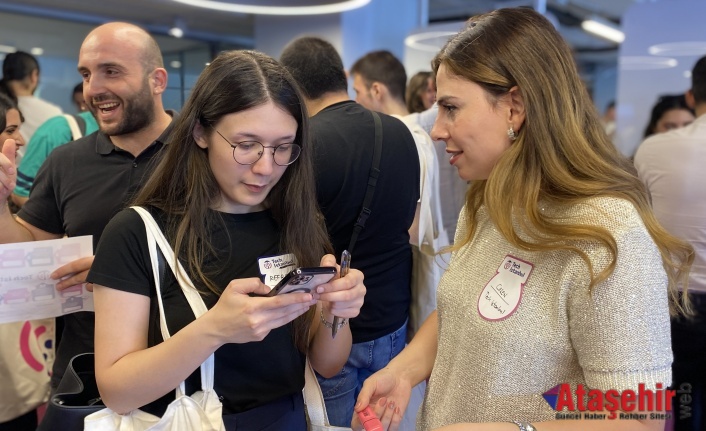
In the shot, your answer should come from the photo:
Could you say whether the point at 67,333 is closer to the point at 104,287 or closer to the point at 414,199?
the point at 104,287

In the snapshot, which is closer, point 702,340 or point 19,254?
point 19,254

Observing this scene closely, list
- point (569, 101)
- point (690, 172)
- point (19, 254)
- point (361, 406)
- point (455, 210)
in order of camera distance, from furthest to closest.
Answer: point (455, 210)
point (690, 172)
point (19, 254)
point (361, 406)
point (569, 101)

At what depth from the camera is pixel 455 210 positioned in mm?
3605

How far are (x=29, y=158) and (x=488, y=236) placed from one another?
7.73 feet

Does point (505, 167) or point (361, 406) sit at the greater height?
point (505, 167)

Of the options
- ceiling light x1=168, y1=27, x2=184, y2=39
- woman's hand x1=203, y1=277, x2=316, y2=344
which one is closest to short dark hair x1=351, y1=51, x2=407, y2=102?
woman's hand x1=203, y1=277, x2=316, y2=344

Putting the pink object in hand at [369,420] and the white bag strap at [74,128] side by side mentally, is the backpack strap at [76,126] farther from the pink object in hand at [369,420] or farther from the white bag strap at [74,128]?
the pink object in hand at [369,420]

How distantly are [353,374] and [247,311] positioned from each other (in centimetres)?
130

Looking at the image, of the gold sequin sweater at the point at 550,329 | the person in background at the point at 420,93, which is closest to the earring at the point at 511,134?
the gold sequin sweater at the point at 550,329

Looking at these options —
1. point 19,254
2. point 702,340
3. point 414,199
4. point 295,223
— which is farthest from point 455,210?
point 19,254

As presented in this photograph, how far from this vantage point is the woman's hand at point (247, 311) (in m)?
1.12

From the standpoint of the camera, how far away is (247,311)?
112cm

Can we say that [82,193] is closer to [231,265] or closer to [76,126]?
[231,265]

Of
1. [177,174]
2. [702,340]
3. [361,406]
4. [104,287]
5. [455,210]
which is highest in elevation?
[177,174]
